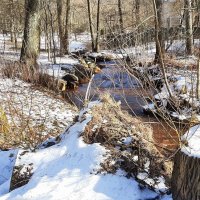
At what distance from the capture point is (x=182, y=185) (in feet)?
12.0

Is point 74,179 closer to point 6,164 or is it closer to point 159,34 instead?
point 6,164

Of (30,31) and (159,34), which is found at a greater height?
(30,31)

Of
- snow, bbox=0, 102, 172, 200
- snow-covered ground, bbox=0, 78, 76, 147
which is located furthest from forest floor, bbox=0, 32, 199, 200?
snow-covered ground, bbox=0, 78, 76, 147

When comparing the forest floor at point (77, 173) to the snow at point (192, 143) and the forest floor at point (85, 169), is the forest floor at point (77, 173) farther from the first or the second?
the snow at point (192, 143)

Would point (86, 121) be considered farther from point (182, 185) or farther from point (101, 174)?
point (182, 185)

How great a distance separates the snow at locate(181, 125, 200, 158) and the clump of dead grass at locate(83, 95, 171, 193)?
0.56 metres

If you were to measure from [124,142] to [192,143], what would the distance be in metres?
1.07

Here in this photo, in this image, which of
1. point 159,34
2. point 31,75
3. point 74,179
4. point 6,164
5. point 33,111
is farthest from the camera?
point 159,34

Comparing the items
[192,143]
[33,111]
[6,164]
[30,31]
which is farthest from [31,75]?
[192,143]

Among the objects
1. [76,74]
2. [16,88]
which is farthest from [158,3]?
[16,88]

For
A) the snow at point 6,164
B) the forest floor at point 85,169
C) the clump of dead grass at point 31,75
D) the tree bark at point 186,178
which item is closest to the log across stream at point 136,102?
the forest floor at point 85,169

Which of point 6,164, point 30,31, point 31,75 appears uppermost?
point 30,31

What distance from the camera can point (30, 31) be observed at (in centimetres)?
1344

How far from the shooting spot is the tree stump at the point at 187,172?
350 centimetres
